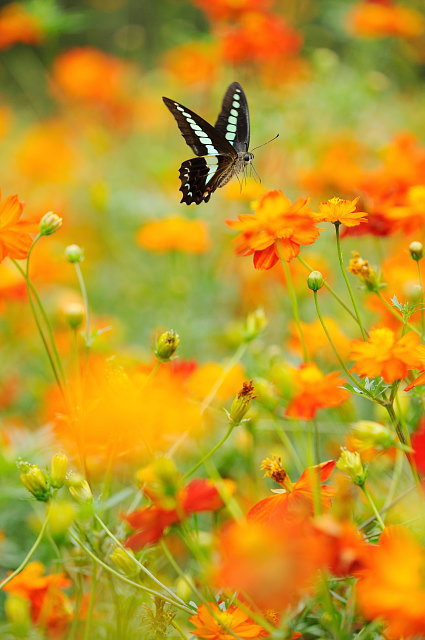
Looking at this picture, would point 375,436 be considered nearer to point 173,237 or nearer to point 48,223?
point 48,223

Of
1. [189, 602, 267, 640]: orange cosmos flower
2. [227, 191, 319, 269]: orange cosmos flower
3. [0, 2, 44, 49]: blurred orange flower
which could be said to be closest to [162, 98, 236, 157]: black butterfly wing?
[227, 191, 319, 269]: orange cosmos flower

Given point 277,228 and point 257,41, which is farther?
point 257,41

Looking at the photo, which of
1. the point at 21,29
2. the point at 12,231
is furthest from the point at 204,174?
the point at 21,29

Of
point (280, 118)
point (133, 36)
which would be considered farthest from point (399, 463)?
point (133, 36)

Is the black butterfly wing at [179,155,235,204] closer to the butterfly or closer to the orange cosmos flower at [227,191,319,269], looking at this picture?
the butterfly

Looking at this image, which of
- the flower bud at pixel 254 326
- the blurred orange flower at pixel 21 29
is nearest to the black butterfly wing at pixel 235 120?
the flower bud at pixel 254 326

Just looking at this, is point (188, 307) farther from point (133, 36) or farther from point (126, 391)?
point (133, 36)
